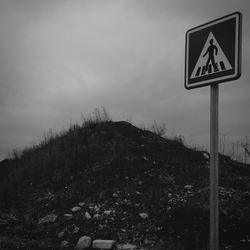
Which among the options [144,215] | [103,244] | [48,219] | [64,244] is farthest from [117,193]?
[103,244]

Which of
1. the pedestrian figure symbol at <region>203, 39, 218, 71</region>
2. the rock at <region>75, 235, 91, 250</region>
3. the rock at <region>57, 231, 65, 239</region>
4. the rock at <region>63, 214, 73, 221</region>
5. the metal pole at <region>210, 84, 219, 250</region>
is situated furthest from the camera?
the rock at <region>63, 214, 73, 221</region>

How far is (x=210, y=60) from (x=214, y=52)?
2.6 inches

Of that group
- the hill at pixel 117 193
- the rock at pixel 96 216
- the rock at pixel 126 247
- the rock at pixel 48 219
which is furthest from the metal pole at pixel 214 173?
the rock at pixel 48 219

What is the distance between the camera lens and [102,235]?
6562mm

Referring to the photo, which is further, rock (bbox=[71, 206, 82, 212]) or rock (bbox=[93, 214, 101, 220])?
rock (bbox=[71, 206, 82, 212])

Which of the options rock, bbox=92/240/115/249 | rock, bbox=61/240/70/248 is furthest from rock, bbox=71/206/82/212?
rock, bbox=92/240/115/249

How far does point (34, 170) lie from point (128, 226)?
17.3 feet

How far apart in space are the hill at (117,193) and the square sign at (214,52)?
386 cm

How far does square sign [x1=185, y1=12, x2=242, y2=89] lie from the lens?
255 centimetres

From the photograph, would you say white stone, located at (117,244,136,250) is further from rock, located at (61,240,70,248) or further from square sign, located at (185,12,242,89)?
square sign, located at (185,12,242,89)

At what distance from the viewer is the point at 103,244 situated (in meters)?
6.02

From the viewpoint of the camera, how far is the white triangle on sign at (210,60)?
2.62m

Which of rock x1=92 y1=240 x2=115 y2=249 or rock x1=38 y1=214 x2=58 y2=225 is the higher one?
rock x1=38 y1=214 x2=58 y2=225

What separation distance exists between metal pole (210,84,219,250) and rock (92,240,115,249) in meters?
3.74
